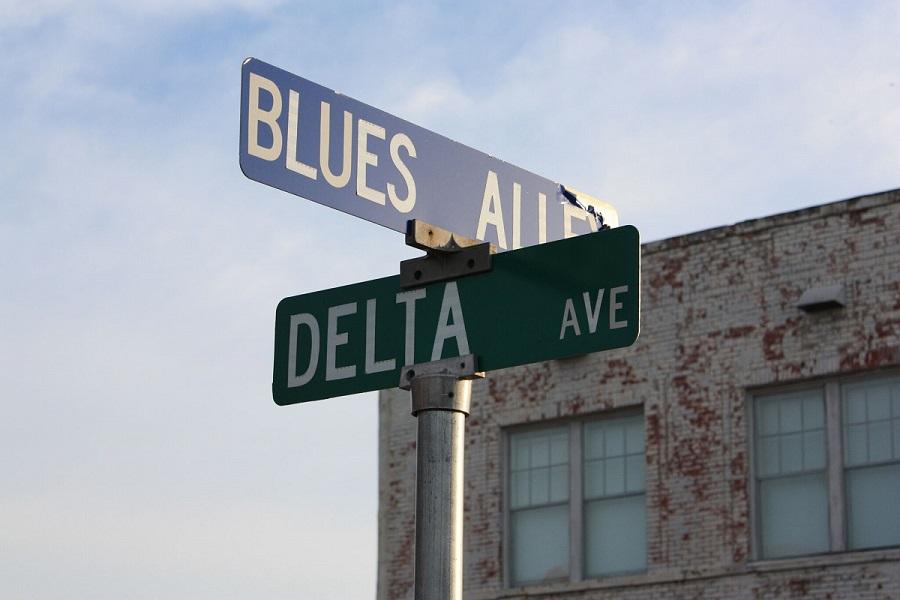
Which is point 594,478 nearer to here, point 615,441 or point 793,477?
point 615,441

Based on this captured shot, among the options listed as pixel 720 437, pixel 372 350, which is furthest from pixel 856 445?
pixel 372 350

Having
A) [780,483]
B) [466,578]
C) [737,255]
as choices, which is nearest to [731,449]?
[780,483]

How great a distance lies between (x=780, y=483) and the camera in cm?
1686

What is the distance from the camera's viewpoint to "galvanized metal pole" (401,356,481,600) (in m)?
5.30

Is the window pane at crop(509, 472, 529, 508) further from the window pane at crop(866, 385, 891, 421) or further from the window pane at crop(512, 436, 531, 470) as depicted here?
the window pane at crop(866, 385, 891, 421)

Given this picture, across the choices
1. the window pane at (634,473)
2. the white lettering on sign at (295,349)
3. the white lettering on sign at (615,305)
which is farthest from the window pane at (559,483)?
the white lettering on sign at (615,305)

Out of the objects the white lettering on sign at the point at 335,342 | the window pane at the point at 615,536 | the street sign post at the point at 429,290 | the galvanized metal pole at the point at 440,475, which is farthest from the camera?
the window pane at the point at 615,536

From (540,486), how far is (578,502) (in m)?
0.57

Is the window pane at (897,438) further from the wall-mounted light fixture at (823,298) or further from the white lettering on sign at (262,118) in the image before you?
the white lettering on sign at (262,118)

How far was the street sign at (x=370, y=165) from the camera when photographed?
5695 mm

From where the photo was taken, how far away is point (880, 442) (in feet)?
53.8

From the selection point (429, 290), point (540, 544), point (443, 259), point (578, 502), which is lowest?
point (429, 290)

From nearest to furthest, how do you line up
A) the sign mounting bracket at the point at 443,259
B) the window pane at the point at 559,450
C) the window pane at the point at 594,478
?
the sign mounting bracket at the point at 443,259
the window pane at the point at 594,478
the window pane at the point at 559,450

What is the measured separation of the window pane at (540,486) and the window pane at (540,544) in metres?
0.11
